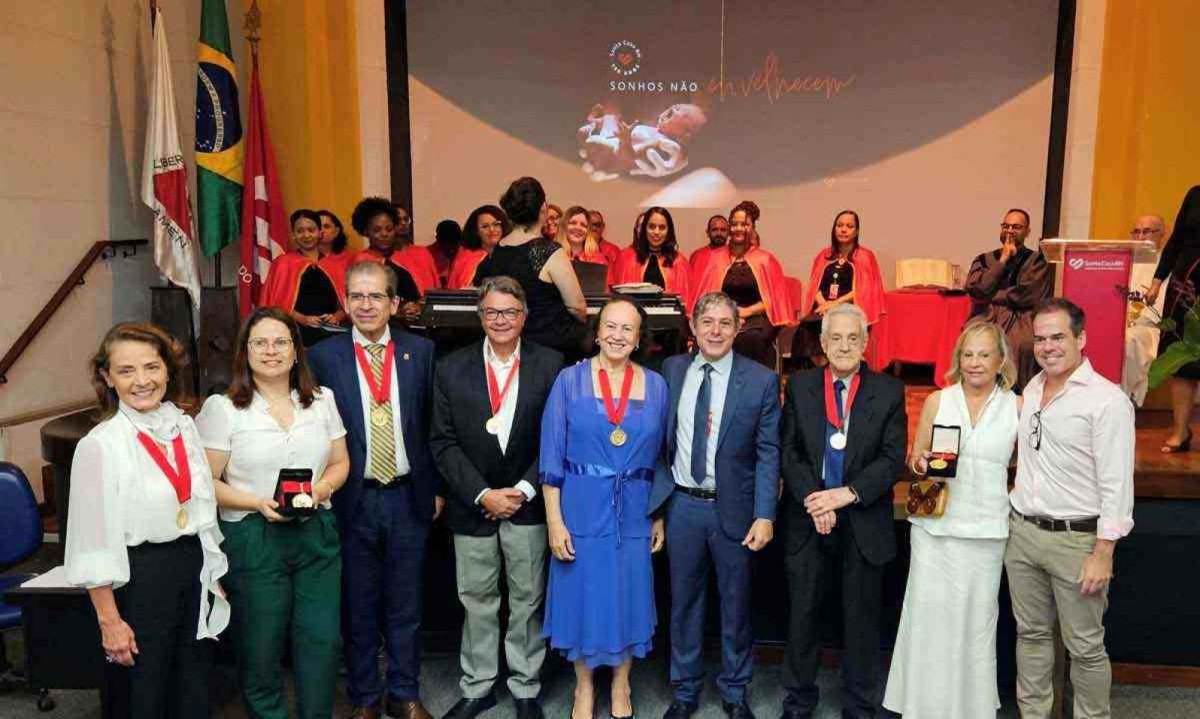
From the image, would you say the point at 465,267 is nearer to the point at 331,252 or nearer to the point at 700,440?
the point at 331,252

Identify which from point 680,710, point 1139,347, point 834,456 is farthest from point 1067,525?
point 1139,347

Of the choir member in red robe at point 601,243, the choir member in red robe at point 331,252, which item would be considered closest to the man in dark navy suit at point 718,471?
the choir member in red robe at point 331,252

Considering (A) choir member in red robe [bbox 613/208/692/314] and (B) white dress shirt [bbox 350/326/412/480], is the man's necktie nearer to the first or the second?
(B) white dress shirt [bbox 350/326/412/480]

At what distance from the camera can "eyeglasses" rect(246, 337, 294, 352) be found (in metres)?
2.82

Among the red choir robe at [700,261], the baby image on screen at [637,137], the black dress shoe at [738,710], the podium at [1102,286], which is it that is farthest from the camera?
the baby image on screen at [637,137]

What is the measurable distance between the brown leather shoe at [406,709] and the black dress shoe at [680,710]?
2.92 ft

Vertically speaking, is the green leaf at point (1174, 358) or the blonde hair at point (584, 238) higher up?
the blonde hair at point (584, 238)

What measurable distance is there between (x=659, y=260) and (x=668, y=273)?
0.13 metres

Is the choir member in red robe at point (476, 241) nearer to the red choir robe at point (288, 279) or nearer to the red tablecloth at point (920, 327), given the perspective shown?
the red choir robe at point (288, 279)

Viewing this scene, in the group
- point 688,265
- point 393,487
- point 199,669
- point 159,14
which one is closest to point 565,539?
point 393,487

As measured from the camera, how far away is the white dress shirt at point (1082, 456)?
288cm

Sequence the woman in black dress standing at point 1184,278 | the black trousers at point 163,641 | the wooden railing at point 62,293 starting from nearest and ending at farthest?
the black trousers at point 163,641, the woman in black dress standing at point 1184,278, the wooden railing at point 62,293

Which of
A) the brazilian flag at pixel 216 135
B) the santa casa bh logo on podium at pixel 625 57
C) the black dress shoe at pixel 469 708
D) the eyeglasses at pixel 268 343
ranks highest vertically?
the santa casa bh logo on podium at pixel 625 57

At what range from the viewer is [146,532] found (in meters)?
2.57
